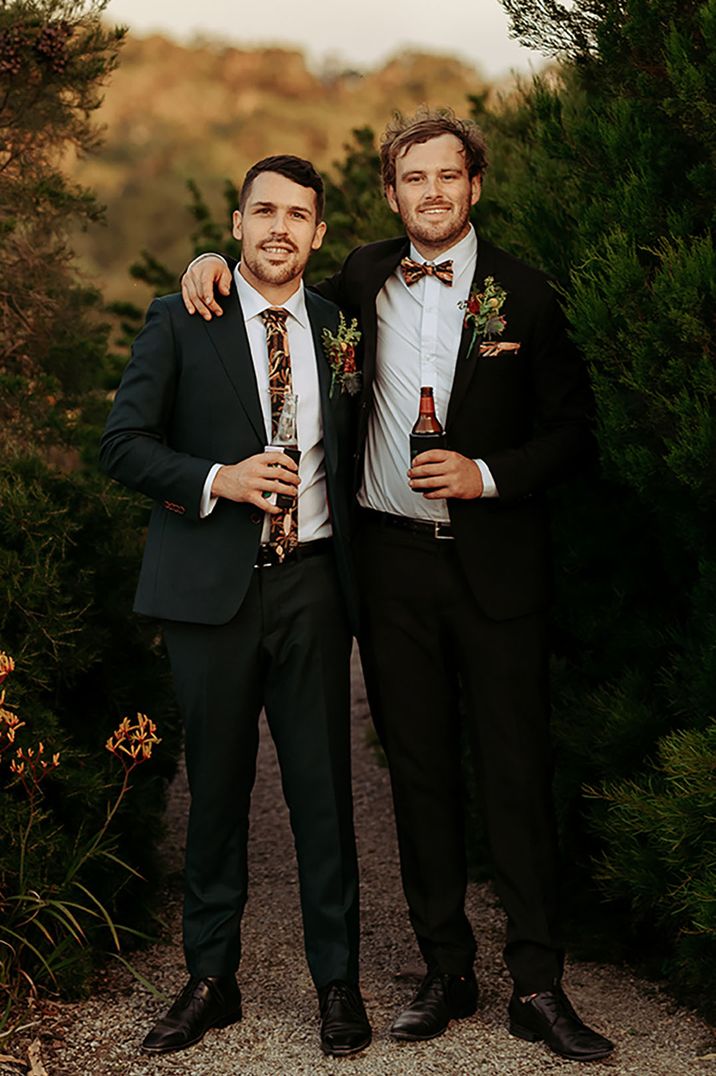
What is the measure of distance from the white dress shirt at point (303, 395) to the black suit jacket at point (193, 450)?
39 millimetres

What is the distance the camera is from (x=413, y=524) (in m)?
4.38

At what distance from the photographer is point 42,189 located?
5844mm

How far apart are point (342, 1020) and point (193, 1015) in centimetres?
45

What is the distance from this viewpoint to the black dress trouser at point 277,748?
424 centimetres

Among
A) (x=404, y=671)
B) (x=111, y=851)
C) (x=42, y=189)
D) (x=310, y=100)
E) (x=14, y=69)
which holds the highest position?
(x=310, y=100)

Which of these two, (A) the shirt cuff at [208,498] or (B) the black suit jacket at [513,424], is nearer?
(A) the shirt cuff at [208,498]

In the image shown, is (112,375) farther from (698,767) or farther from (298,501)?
(698,767)

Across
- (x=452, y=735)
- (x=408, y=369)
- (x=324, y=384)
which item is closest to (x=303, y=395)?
(x=324, y=384)

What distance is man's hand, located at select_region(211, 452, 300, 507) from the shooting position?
398cm

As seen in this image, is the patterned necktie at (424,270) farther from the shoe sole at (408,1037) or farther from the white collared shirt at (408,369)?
the shoe sole at (408,1037)

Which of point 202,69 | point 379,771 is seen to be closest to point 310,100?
point 202,69

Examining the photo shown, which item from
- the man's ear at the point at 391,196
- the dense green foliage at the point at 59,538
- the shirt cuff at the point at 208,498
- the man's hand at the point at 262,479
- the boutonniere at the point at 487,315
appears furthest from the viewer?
the dense green foliage at the point at 59,538

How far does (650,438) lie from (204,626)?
142cm

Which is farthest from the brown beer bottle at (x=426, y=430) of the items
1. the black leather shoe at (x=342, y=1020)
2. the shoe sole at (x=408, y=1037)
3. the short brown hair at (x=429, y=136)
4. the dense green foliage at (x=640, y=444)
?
the shoe sole at (x=408, y=1037)
